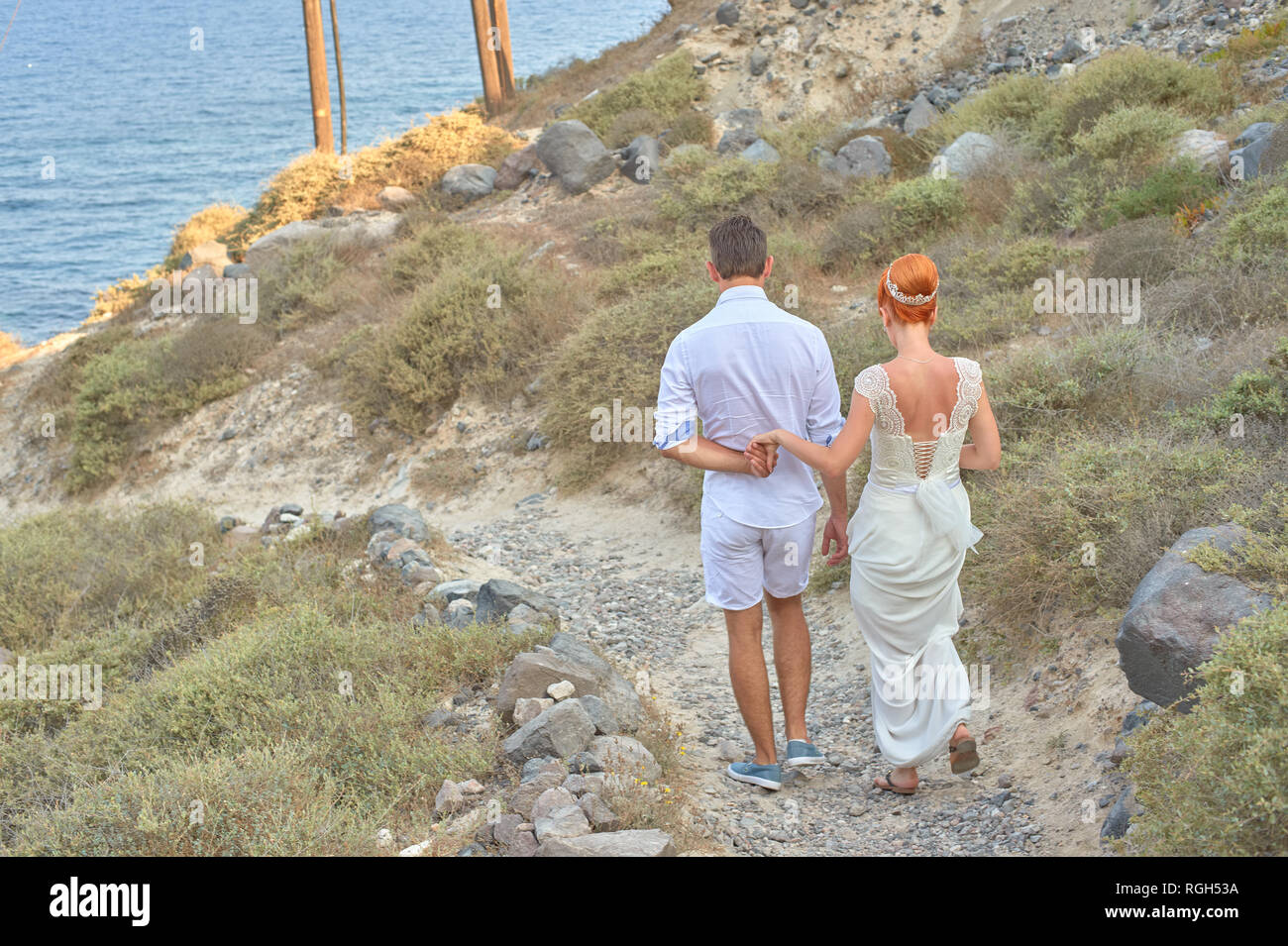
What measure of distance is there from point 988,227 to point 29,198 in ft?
132

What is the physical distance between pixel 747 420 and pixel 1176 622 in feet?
5.24

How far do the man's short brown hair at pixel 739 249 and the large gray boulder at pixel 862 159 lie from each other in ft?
30.1

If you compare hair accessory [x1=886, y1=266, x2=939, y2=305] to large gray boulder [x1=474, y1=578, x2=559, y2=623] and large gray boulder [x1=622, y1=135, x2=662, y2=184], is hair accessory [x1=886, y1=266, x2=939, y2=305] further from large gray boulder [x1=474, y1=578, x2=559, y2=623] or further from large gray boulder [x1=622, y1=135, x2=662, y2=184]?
large gray boulder [x1=622, y1=135, x2=662, y2=184]

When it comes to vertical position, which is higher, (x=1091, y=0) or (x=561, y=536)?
(x=1091, y=0)

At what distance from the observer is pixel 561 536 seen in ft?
26.0

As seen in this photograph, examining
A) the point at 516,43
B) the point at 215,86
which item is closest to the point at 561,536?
the point at 516,43

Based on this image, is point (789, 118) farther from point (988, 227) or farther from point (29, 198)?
point (29, 198)

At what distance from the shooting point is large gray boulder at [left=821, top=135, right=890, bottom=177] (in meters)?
12.2

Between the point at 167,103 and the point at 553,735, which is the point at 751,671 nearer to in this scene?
the point at 553,735

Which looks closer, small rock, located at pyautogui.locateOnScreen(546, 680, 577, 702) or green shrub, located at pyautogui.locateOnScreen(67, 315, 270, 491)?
small rock, located at pyautogui.locateOnScreen(546, 680, 577, 702)

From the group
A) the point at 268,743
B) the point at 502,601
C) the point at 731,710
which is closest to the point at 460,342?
the point at 502,601

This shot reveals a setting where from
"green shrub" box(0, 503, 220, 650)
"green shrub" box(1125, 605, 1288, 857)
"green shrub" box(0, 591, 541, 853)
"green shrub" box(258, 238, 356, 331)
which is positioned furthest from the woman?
"green shrub" box(258, 238, 356, 331)

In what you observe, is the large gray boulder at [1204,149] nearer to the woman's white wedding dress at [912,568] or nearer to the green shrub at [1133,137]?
the green shrub at [1133,137]

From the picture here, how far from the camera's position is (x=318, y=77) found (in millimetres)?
17844
